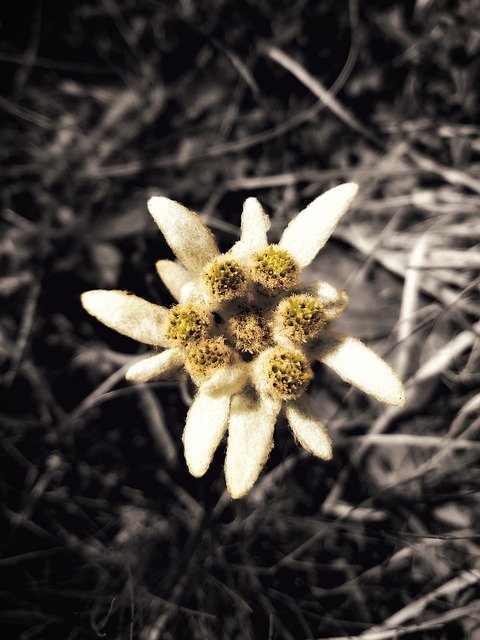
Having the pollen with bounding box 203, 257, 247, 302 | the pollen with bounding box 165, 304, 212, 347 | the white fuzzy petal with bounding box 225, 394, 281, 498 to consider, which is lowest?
the white fuzzy petal with bounding box 225, 394, 281, 498

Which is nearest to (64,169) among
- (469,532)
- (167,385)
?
(167,385)

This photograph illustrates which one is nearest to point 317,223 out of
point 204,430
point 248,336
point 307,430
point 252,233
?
point 252,233

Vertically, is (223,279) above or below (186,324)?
above

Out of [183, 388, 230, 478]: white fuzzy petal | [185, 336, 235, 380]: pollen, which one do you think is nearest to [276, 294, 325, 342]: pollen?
[185, 336, 235, 380]: pollen

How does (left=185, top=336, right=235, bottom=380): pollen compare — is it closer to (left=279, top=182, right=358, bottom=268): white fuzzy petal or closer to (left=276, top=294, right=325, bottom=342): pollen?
(left=276, top=294, right=325, bottom=342): pollen

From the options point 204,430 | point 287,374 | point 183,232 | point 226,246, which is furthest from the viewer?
point 226,246

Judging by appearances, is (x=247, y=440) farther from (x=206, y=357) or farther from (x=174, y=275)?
(x=174, y=275)

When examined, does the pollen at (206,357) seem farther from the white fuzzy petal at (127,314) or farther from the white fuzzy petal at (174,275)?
the white fuzzy petal at (174,275)
